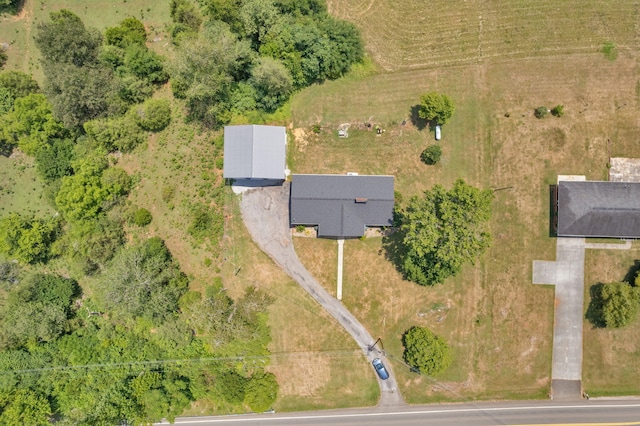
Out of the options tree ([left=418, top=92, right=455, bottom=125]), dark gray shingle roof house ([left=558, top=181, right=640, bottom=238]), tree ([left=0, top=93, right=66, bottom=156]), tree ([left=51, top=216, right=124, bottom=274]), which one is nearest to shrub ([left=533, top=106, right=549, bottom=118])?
dark gray shingle roof house ([left=558, top=181, right=640, bottom=238])

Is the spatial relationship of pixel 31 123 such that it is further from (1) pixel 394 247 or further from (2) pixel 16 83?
(1) pixel 394 247

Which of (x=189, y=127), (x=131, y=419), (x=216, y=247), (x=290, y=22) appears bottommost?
(x=131, y=419)

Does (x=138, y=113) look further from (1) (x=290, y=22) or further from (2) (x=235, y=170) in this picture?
(1) (x=290, y=22)

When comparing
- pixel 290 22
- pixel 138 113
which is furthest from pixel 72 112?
pixel 290 22

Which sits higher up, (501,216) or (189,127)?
(189,127)

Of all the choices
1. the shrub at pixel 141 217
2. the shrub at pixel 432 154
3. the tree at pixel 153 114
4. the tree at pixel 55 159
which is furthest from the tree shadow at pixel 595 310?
the tree at pixel 55 159

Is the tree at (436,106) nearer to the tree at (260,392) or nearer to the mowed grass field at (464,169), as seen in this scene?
the mowed grass field at (464,169)

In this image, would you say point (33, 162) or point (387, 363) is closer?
point (387, 363)
